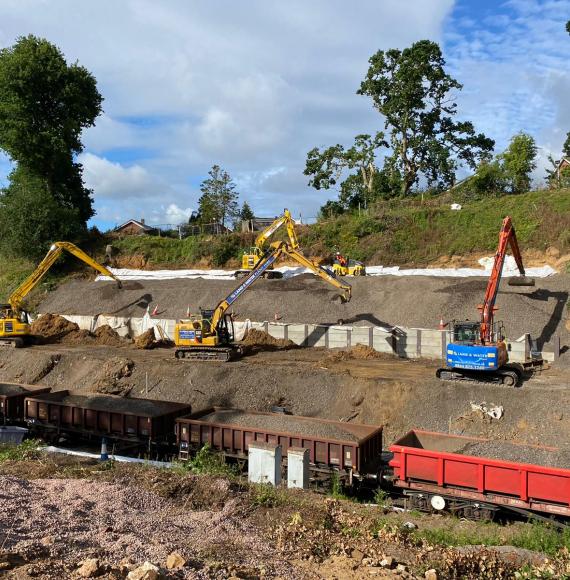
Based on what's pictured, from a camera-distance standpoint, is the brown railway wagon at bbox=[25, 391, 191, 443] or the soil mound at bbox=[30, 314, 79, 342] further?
the soil mound at bbox=[30, 314, 79, 342]

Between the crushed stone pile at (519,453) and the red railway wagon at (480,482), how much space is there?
0.12 ft

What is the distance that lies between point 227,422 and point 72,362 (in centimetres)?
1389

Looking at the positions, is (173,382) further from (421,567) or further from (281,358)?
(421,567)

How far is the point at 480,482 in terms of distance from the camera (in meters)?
12.3

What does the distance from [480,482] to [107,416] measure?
11.6m

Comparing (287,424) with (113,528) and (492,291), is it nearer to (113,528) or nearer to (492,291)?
(113,528)

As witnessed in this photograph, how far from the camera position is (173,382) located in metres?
23.9

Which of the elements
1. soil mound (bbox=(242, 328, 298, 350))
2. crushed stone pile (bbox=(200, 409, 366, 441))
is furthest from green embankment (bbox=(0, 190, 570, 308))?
crushed stone pile (bbox=(200, 409, 366, 441))

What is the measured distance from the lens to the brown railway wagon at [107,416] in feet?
56.5

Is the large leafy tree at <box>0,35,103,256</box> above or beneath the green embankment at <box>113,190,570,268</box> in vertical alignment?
above

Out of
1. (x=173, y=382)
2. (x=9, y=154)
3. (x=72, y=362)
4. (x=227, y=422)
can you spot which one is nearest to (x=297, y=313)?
(x=173, y=382)

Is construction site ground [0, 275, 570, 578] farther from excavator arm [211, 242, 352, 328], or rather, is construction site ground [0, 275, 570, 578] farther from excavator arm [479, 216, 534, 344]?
excavator arm [211, 242, 352, 328]

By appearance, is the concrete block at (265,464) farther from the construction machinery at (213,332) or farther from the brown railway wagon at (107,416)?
the construction machinery at (213,332)

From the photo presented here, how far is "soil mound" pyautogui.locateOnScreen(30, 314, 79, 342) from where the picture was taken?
117 ft
